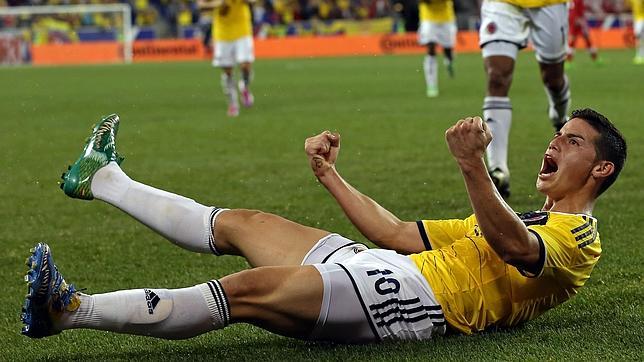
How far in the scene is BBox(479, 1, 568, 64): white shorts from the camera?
7.15 m

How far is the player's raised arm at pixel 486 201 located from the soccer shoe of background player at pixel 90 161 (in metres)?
1.41

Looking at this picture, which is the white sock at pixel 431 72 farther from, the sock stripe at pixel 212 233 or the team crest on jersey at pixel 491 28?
the sock stripe at pixel 212 233

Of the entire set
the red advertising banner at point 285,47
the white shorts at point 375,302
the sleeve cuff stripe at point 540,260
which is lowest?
the red advertising banner at point 285,47

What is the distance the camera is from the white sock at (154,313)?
128 inches

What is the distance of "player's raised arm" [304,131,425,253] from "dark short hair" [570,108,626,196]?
69 cm

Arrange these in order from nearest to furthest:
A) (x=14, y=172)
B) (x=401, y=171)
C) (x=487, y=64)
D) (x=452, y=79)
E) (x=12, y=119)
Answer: (x=487, y=64) → (x=401, y=171) → (x=14, y=172) → (x=12, y=119) → (x=452, y=79)

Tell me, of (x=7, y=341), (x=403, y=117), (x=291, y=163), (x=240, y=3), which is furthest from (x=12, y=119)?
(x=7, y=341)

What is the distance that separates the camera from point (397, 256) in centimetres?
357

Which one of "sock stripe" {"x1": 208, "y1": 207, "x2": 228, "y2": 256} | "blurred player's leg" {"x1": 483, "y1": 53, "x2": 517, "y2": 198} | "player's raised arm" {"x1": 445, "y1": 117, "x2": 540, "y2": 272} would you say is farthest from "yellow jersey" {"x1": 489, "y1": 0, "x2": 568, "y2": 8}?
"player's raised arm" {"x1": 445, "y1": 117, "x2": 540, "y2": 272}

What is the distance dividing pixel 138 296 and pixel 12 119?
443 inches

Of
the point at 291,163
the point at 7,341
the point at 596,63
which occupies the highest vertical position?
the point at 7,341

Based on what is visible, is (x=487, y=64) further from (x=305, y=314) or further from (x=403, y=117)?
(x=403, y=117)

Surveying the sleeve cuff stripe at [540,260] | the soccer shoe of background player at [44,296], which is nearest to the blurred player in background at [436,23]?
the sleeve cuff stripe at [540,260]

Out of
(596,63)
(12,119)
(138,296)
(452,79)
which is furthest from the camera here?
(596,63)
